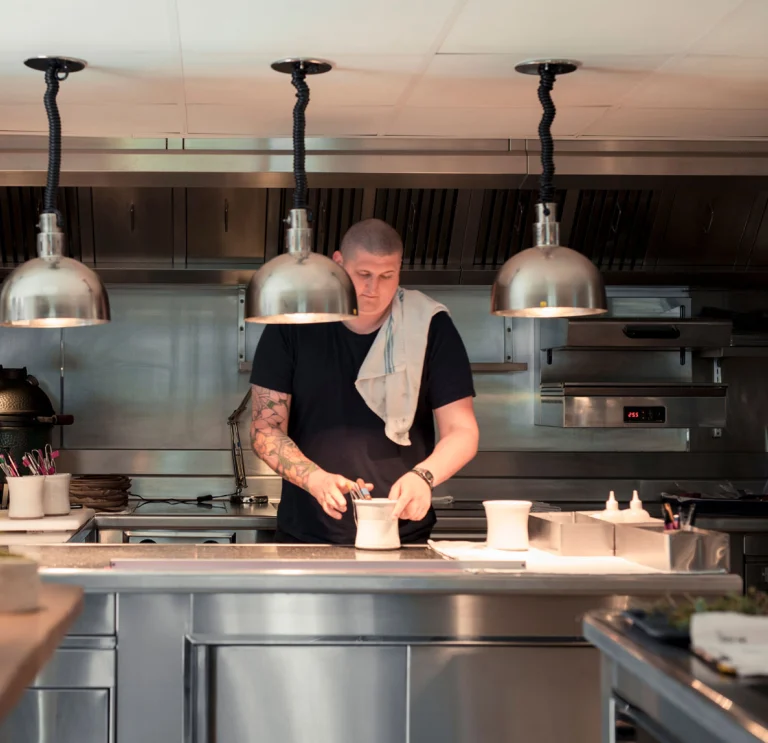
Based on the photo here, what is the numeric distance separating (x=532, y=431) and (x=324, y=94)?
3048 mm

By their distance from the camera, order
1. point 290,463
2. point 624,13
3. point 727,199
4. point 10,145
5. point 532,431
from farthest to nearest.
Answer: point 532,431 < point 727,199 < point 10,145 < point 290,463 < point 624,13

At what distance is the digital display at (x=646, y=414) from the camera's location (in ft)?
19.0

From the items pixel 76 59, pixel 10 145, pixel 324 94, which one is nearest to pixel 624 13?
pixel 324 94

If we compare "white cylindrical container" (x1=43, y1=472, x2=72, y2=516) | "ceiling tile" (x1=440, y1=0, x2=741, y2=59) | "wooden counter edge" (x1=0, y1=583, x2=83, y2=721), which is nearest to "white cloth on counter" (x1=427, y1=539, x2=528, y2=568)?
"wooden counter edge" (x1=0, y1=583, x2=83, y2=721)

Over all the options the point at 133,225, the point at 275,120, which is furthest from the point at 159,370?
the point at 275,120

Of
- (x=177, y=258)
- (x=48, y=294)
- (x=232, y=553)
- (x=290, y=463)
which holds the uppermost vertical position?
(x=177, y=258)

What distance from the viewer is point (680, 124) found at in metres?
4.20

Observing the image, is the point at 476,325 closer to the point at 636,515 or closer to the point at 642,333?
the point at 642,333

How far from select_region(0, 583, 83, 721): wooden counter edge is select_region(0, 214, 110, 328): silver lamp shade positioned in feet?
3.87

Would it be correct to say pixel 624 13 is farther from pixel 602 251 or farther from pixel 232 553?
pixel 602 251

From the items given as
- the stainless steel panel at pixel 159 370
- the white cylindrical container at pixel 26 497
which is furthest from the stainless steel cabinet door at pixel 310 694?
the stainless steel panel at pixel 159 370

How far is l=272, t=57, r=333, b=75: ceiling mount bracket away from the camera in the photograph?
3250 millimetres

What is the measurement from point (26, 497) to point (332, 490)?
1449 millimetres

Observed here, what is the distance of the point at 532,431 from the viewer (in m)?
6.27
